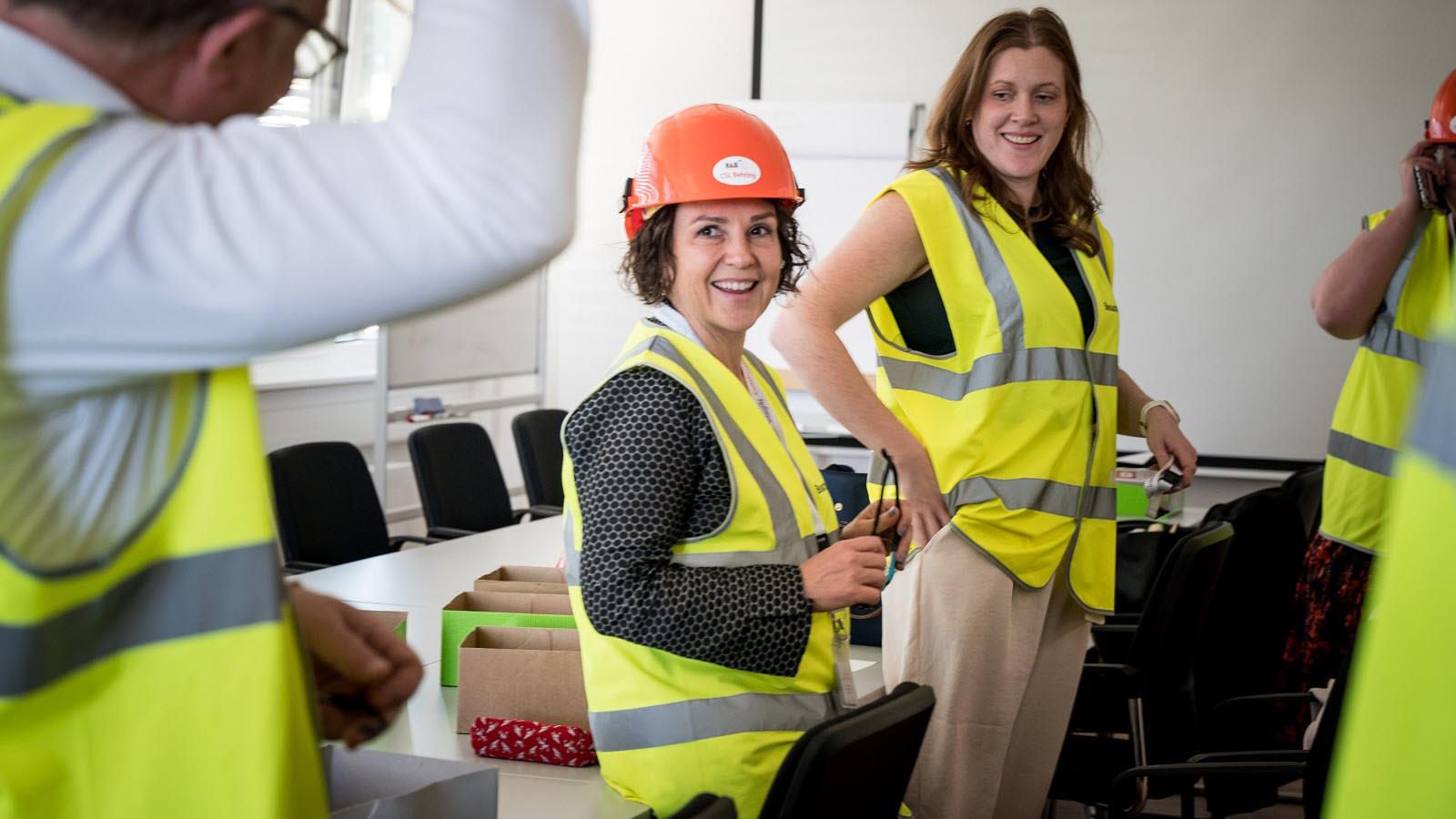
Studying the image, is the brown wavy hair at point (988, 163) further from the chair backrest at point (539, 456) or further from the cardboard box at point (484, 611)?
the chair backrest at point (539, 456)

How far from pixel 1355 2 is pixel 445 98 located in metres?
6.10

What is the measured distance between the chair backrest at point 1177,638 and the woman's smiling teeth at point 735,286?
1.21 m

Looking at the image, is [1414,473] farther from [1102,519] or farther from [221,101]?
[1102,519]

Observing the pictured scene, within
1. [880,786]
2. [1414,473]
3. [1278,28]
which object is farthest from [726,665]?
[1278,28]

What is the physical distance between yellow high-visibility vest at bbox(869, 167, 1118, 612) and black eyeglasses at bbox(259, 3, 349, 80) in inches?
61.8

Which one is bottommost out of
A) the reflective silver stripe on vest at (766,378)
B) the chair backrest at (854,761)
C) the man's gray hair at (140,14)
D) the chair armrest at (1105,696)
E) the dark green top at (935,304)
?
the chair armrest at (1105,696)

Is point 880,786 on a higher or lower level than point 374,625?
lower

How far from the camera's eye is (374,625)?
83cm

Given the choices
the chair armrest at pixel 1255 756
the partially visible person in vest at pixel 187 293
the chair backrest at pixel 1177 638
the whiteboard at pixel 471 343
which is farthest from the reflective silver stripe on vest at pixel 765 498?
the whiteboard at pixel 471 343

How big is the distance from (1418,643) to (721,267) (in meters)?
1.37

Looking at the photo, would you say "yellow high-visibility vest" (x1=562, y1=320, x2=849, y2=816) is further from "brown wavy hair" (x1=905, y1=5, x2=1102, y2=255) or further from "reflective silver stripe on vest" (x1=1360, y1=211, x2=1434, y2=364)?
"reflective silver stripe on vest" (x1=1360, y1=211, x2=1434, y2=364)

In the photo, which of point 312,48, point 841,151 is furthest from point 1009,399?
point 841,151

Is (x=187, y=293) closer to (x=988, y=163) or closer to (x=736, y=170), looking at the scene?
(x=736, y=170)

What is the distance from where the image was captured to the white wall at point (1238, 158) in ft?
18.6
